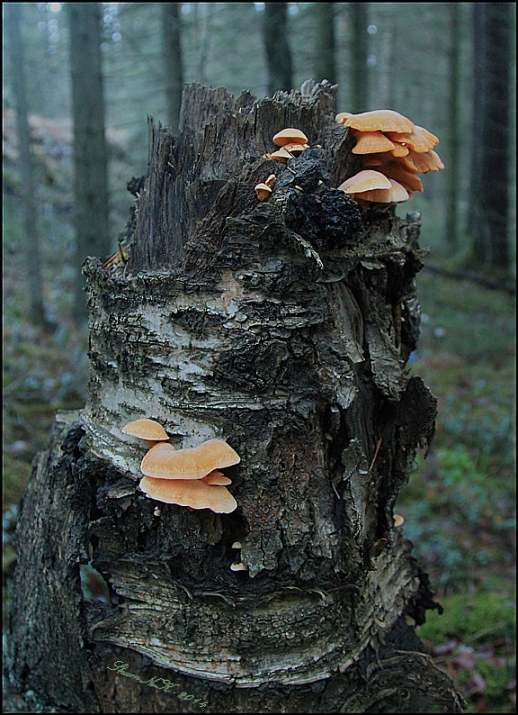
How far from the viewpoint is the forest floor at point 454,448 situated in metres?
4.17

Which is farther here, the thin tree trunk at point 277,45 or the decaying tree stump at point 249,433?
the thin tree trunk at point 277,45

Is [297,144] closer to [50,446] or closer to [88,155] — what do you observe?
[50,446]

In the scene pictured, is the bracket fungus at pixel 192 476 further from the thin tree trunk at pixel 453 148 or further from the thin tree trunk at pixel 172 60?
the thin tree trunk at pixel 453 148

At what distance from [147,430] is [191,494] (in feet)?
0.92

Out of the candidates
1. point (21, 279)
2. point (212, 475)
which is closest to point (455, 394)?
point (212, 475)

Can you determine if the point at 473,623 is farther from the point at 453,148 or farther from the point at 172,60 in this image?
the point at 453,148

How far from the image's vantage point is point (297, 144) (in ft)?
6.78

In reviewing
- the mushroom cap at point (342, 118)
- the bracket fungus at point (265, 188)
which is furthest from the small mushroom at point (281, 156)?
the mushroom cap at point (342, 118)

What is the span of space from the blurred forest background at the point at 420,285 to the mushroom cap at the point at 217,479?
0.95 m

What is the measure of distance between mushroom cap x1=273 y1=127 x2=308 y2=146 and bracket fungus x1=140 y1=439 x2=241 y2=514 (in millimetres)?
1146

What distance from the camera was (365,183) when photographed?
6.64 ft

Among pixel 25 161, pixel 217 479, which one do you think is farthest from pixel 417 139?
pixel 25 161

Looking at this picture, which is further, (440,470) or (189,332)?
(440,470)

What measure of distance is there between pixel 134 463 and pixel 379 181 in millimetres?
1396
